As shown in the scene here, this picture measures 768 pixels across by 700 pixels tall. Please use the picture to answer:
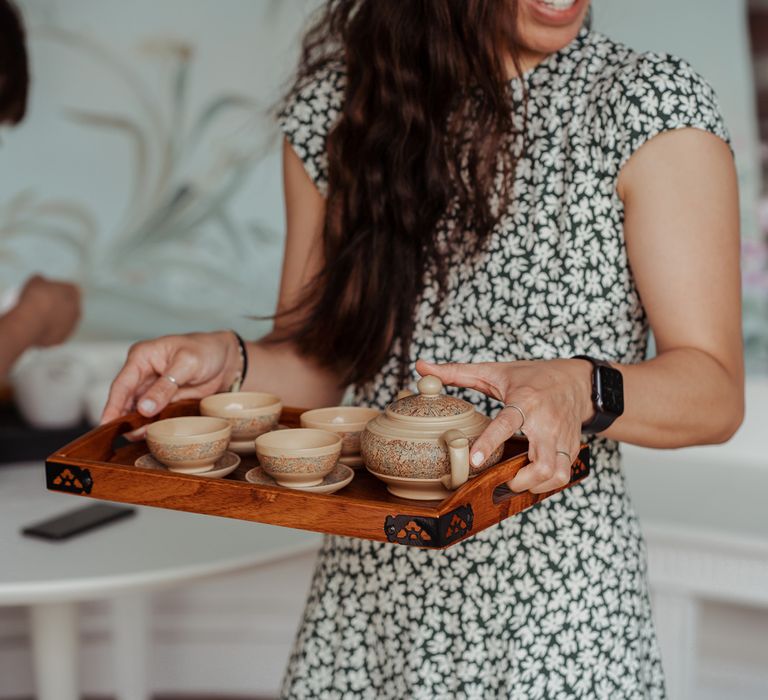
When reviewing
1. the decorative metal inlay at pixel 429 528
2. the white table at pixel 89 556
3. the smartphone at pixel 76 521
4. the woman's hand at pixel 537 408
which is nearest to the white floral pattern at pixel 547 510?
the woman's hand at pixel 537 408

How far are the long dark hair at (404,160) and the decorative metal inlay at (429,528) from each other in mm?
455

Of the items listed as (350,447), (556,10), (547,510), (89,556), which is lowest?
(89,556)

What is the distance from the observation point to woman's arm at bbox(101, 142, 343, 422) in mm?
1292

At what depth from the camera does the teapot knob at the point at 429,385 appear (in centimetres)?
105

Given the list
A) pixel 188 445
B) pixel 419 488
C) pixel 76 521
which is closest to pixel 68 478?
pixel 188 445

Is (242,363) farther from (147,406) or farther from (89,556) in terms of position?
(89,556)

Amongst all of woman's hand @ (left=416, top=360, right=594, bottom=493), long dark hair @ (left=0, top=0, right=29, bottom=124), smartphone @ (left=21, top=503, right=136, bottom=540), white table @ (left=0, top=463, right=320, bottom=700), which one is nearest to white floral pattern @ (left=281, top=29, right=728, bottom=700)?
woman's hand @ (left=416, top=360, right=594, bottom=493)

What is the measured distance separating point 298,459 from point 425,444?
126 mm

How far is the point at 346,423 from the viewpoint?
3.77ft

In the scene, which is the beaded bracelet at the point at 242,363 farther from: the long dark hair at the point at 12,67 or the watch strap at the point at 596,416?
the long dark hair at the point at 12,67

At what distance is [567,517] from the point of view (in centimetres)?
129

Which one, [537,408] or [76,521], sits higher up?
[537,408]

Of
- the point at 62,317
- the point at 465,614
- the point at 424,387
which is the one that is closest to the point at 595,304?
the point at 424,387

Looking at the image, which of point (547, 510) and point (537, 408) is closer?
point (537, 408)
